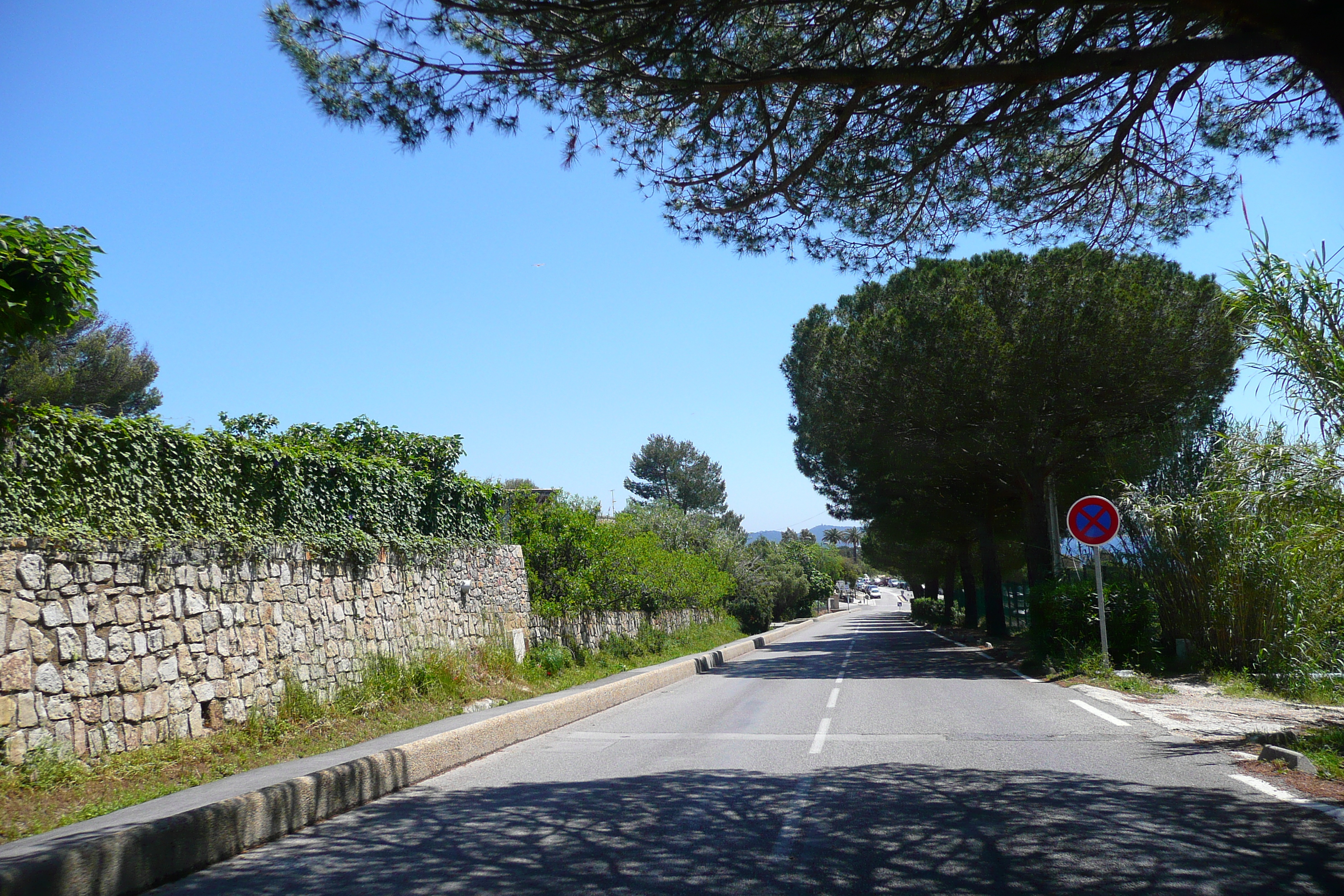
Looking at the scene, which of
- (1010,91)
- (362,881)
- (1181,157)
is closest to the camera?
(362,881)

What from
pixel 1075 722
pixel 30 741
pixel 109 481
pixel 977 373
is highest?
pixel 977 373

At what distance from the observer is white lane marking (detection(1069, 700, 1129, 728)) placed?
31.4 feet

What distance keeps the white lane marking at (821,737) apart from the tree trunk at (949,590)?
3387 cm

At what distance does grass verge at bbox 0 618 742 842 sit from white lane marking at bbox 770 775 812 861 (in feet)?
14.2

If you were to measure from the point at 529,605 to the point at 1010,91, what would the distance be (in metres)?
13.1

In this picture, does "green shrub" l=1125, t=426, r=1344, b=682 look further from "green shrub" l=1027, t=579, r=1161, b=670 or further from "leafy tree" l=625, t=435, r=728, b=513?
"leafy tree" l=625, t=435, r=728, b=513

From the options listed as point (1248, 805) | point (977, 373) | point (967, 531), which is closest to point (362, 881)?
point (1248, 805)

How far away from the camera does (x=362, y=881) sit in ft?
15.5

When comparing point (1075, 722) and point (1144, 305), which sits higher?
point (1144, 305)

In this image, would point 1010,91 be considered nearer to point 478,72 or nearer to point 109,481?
point 478,72

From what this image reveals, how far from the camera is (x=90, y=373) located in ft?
80.6

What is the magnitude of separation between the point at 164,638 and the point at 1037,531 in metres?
19.4

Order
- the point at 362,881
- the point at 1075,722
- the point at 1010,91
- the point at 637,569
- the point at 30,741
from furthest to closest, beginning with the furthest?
the point at 637,569 → the point at 1075,722 → the point at 1010,91 → the point at 30,741 → the point at 362,881

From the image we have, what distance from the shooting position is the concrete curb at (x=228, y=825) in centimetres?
431
